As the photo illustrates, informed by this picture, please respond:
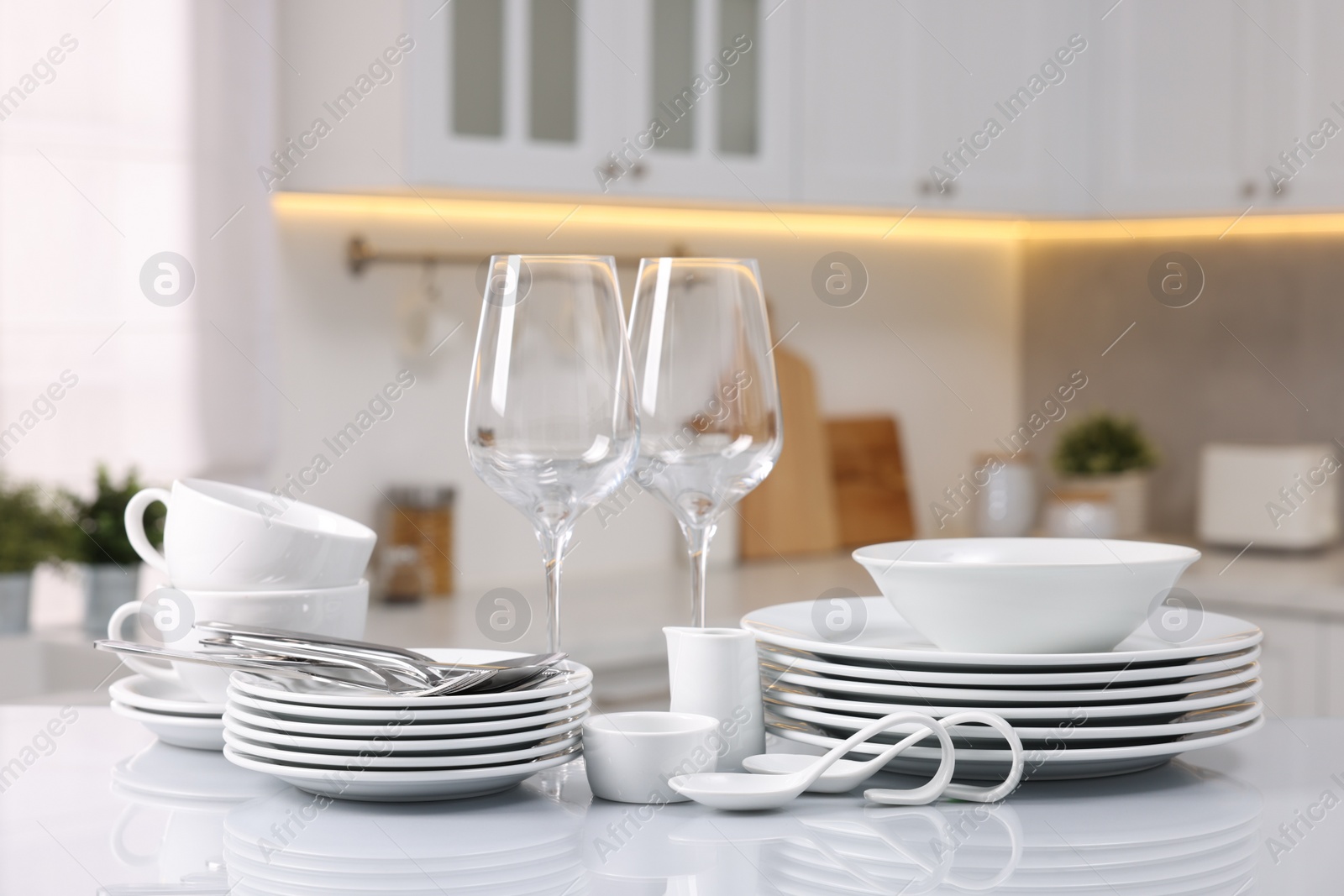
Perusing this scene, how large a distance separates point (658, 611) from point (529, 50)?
0.93m

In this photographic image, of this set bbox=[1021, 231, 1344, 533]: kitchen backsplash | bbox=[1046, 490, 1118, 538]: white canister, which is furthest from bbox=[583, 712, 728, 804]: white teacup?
bbox=[1021, 231, 1344, 533]: kitchen backsplash

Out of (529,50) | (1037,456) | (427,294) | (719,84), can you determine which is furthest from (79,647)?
(1037,456)

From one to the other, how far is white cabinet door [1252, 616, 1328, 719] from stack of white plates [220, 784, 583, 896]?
2002 millimetres

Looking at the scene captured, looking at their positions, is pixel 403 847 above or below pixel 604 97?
below

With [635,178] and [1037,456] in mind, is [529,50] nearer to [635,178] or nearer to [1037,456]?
[635,178]

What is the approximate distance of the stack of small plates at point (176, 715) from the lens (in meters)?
0.83

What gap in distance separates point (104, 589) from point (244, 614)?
136 cm

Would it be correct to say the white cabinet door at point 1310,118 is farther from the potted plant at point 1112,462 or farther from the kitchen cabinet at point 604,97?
the kitchen cabinet at point 604,97

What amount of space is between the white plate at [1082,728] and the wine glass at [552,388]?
16 cm

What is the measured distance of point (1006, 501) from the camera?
2.99 metres

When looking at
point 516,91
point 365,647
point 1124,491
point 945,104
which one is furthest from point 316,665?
point 1124,491

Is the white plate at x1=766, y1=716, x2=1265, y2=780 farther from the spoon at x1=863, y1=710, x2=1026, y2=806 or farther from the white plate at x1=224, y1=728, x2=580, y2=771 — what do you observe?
the white plate at x1=224, y1=728, x2=580, y2=771

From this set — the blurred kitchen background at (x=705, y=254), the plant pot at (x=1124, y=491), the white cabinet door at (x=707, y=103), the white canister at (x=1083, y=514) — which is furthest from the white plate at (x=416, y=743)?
the plant pot at (x=1124, y=491)

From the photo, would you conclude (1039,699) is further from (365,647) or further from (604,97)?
(604,97)
